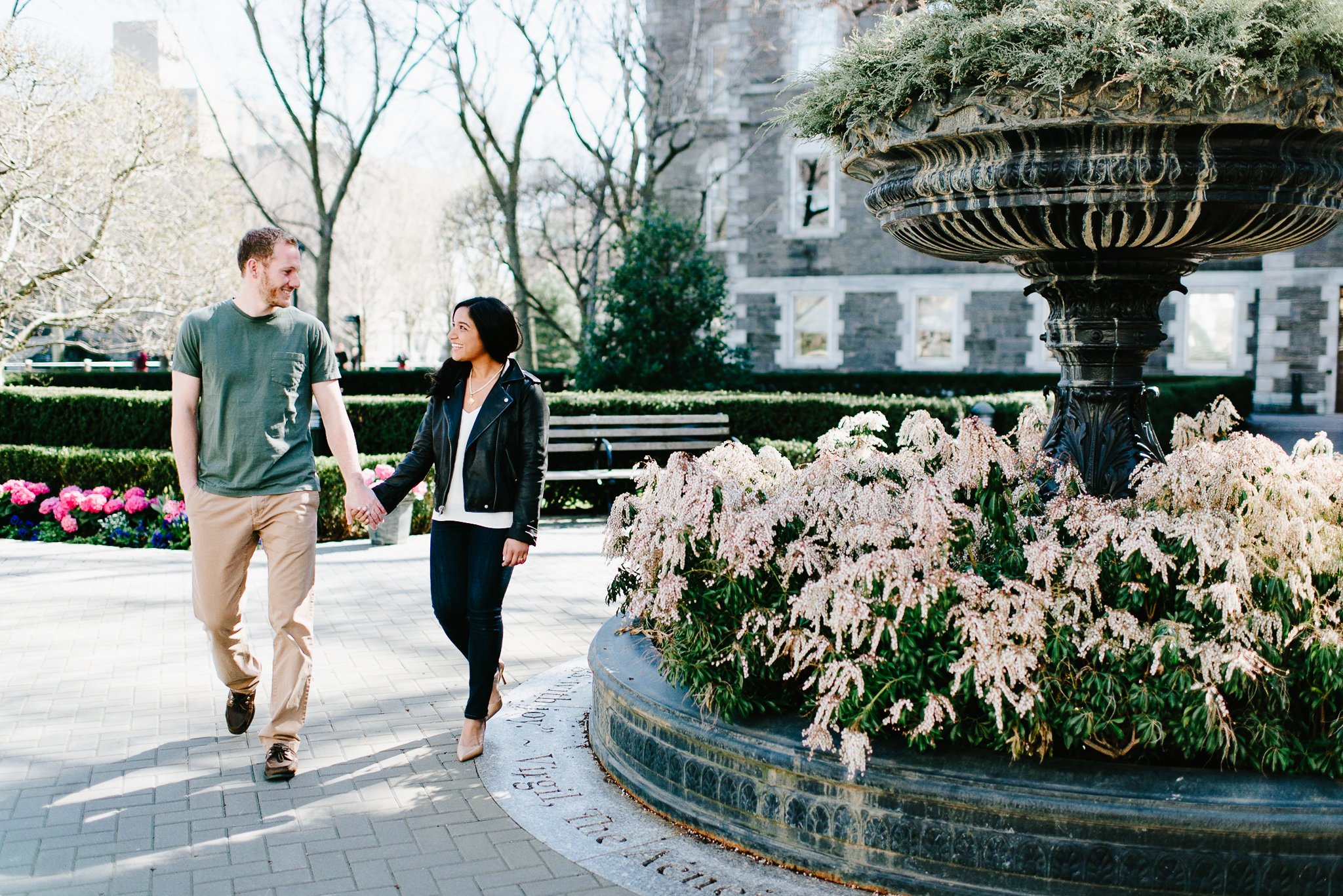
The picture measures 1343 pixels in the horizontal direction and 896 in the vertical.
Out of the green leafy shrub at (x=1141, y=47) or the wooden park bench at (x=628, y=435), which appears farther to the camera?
the wooden park bench at (x=628, y=435)

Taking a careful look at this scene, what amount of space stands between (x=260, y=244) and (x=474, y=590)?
152cm

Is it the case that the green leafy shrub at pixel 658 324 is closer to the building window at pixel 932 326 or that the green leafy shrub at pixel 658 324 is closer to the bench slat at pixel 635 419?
the bench slat at pixel 635 419

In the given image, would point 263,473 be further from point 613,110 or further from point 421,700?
point 613,110

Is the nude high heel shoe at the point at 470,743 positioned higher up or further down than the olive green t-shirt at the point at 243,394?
further down

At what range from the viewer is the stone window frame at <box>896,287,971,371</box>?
912 inches

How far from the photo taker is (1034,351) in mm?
22812

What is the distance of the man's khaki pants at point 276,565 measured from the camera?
4.08m

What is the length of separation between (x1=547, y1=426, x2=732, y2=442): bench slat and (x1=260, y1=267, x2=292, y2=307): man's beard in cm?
692

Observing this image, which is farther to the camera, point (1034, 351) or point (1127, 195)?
point (1034, 351)

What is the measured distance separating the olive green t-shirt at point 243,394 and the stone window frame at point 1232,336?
68.9 feet

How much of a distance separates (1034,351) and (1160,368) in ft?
8.28

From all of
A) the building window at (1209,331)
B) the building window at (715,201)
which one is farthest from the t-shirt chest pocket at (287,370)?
the building window at (715,201)

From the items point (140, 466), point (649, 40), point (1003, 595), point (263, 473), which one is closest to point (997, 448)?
point (1003, 595)

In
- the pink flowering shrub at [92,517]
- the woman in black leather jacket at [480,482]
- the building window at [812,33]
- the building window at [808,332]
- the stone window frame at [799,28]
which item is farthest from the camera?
the building window at [808,332]
